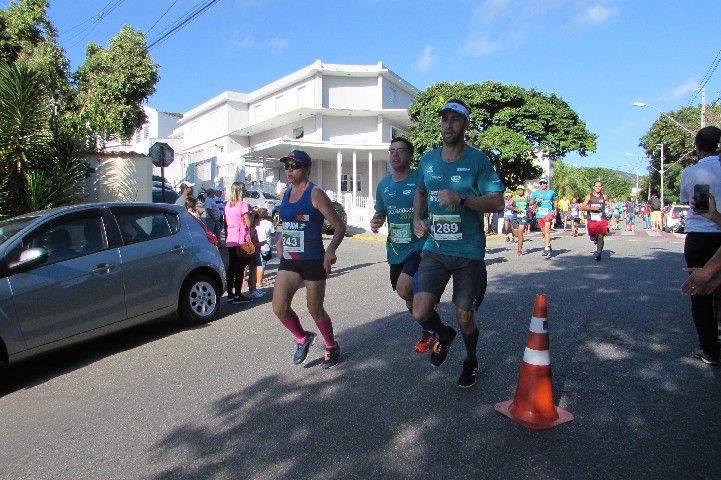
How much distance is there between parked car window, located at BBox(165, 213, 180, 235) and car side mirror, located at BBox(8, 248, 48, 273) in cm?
183

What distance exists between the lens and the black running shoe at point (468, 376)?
13.1 feet

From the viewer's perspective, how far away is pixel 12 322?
481 centimetres

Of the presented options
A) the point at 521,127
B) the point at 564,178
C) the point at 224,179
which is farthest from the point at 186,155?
the point at 564,178

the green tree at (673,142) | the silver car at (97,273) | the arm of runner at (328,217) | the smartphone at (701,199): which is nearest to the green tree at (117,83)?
the silver car at (97,273)

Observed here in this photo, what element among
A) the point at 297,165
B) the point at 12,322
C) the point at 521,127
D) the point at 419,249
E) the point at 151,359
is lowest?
the point at 151,359

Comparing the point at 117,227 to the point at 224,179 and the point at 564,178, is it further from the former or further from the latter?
the point at 564,178

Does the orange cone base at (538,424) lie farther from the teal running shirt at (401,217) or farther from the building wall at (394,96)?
the building wall at (394,96)

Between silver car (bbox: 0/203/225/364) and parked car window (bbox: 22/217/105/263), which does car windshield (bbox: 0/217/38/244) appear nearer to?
silver car (bbox: 0/203/225/364)

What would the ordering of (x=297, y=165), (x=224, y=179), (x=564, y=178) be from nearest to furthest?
(x=297, y=165), (x=224, y=179), (x=564, y=178)

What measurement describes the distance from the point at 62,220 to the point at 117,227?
602mm

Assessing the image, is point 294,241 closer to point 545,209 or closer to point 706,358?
point 706,358

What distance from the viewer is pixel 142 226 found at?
21.0 ft

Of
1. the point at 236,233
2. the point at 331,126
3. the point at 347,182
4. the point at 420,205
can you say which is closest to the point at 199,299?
the point at 236,233

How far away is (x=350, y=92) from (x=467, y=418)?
3208 cm
